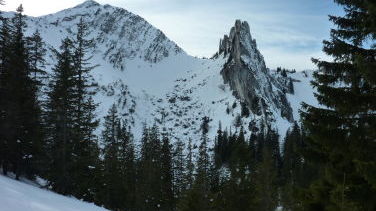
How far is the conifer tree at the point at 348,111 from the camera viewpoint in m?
12.1

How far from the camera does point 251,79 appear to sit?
171 meters

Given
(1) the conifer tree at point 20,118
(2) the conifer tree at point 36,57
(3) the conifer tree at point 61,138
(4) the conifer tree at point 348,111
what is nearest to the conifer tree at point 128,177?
(2) the conifer tree at point 36,57

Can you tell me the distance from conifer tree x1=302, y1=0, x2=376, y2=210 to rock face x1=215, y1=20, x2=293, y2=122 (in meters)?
143

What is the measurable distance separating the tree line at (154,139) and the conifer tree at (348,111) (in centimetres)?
3

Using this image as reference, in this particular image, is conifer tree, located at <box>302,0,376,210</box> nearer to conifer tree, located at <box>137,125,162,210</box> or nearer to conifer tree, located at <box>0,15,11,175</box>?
conifer tree, located at <box>0,15,11,175</box>

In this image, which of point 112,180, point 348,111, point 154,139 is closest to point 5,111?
point 348,111

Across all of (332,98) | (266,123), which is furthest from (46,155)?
(266,123)

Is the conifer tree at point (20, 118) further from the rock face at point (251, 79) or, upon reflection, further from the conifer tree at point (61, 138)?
the rock face at point (251, 79)

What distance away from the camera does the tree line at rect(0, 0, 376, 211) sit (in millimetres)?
12609

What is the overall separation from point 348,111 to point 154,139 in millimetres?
49315

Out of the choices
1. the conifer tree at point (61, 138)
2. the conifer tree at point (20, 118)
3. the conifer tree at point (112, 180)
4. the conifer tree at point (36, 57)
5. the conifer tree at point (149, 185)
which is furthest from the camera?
the conifer tree at point (149, 185)

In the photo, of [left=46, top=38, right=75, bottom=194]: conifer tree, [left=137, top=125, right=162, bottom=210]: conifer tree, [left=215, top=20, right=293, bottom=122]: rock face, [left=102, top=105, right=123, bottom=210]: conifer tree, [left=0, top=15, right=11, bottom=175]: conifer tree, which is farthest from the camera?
[left=215, top=20, right=293, bottom=122]: rock face

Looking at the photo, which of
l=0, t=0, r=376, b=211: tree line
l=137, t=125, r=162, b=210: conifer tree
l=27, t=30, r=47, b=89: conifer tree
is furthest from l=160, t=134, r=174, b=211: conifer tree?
l=27, t=30, r=47, b=89: conifer tree

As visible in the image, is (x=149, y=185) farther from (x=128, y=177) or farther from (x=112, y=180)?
(x=112, y=180)
